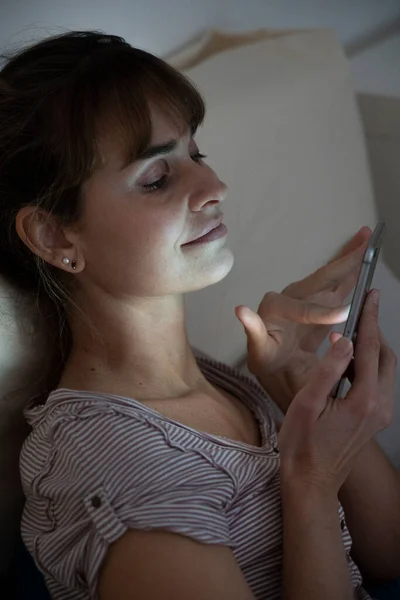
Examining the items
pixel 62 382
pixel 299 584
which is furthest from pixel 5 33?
pixel 299 584

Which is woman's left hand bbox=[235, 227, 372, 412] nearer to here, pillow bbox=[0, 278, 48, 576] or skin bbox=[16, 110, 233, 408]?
skin bbox=[16, 110, 233, 408]

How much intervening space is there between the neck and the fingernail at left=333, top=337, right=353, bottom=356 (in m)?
0.21

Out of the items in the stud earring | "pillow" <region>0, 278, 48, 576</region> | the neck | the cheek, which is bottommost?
"pillow" <region>0, 278, 48, 576</region>

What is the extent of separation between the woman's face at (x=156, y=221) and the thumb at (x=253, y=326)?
118mm

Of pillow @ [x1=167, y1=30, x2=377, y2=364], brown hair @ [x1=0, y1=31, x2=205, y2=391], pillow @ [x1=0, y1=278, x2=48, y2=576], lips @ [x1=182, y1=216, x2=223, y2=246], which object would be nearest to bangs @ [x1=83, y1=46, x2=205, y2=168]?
brown hair @ [x1=0, y1=31, x2=205, y2=391]

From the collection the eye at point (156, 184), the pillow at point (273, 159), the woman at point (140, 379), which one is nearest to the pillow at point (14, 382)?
the woman at point (140, 379)

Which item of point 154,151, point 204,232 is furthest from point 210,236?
point 154,151

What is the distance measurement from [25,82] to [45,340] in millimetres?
332

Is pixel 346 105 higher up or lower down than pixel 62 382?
higher up

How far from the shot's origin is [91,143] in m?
0.90

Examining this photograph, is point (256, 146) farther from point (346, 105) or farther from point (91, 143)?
point (91, 143)

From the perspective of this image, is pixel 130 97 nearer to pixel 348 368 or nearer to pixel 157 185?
pixel 157 185

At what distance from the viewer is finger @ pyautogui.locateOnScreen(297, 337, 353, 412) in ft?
2.98

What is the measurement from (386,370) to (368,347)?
0.18 feet
